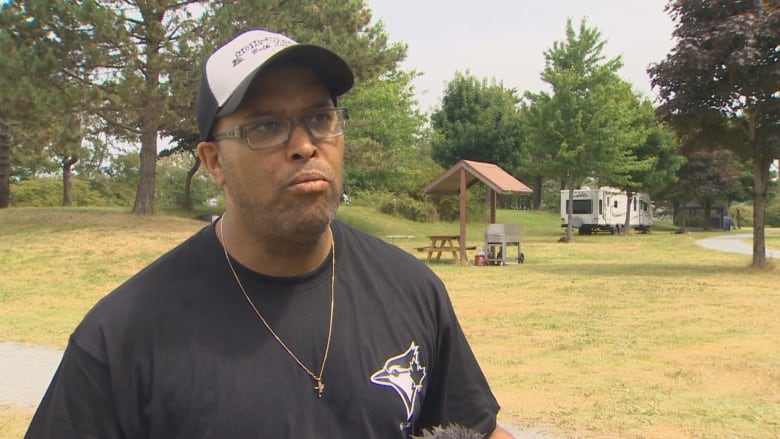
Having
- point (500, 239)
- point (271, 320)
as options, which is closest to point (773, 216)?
point (500, 239)

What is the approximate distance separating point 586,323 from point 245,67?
903 cm

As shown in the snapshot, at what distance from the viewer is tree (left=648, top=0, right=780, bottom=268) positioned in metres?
15.2

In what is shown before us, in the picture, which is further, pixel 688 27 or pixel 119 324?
pixel 688 27

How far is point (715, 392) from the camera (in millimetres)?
6305

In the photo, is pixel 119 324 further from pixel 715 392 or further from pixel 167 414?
pixel 715 392

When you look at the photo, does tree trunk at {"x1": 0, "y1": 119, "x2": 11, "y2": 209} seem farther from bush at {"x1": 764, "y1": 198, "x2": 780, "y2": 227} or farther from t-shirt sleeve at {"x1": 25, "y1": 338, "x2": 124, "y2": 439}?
bush at {"x1": 764, "y1": 198, "x2": 780, "y2": 227}

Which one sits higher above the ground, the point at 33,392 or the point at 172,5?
the point at 172,5

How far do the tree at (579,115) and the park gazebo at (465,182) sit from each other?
1152 centimetres

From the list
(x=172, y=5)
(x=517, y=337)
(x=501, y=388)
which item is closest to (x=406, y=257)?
(x=501, y=388)

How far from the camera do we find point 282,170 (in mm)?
1796

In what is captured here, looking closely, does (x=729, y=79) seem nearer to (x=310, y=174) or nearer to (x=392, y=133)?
(x=310, y=174)

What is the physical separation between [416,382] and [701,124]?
17339 mm

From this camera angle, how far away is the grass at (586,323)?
5.72 m

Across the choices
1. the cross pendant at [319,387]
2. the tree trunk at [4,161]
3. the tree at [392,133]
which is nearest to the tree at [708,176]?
the tree at [392,133]
